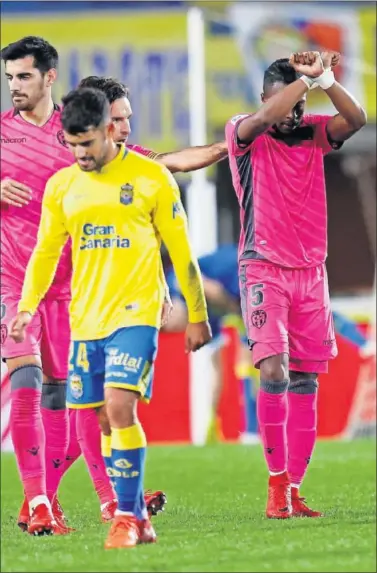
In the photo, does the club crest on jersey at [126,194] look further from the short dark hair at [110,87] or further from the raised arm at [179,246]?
the short dark hair at [110,87]

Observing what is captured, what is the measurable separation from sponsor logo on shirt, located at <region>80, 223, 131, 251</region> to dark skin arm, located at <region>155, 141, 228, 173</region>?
1.64 meters

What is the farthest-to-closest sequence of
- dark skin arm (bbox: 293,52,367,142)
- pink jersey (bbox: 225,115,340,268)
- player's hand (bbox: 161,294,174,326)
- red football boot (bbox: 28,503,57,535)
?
pink jersey (bbox: 225,115,340,268) < dark skin arm (bbox: 293,52,367,142) < red football boot (bbox: 28,503,57,535) < player's hand (bbox: 161,294,174,326)

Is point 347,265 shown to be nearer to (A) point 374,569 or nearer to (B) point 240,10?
(B) point 240,10

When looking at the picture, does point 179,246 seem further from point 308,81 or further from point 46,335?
point 46,335

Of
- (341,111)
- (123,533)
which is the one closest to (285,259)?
(341,111)

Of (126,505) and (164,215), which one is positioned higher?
(164,215)

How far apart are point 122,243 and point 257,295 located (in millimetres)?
1429

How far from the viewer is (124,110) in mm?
7371

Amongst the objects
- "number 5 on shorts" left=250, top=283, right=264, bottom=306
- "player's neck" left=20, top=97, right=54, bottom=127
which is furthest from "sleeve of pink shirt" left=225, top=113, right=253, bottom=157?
"player's neck" left=20, top=97, right=54, bottom=127

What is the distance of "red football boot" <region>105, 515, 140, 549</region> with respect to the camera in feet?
19.6

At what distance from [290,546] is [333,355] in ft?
6.31

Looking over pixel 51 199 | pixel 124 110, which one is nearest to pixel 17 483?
pixel 124 110

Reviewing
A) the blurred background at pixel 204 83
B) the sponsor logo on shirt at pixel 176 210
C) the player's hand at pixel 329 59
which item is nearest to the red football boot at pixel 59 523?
the sponsor logo on shirt at pixel 176 210

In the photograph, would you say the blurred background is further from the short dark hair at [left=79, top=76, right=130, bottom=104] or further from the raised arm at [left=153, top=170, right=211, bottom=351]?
the raised arm at [left=153, top=170, right=211, bottom=351]
